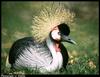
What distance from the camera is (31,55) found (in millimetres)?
4906

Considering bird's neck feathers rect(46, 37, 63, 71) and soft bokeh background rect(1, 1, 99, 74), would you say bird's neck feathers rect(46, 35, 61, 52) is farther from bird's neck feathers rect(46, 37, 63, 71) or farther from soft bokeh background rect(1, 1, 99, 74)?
soft bokeh background rect(1, 1, 99, 74)

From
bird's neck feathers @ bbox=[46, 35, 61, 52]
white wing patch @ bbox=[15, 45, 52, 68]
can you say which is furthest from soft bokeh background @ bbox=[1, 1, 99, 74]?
bird's neck feathers @ bbox=[46, 35, 61, 52]

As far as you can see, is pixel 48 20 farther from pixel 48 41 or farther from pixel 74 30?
pixel 74 30

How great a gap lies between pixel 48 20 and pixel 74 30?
1154mm

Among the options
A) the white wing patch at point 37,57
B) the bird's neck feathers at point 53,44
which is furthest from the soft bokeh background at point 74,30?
the bird's neck feathers at point 53,44

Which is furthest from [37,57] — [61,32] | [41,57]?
[61,32]

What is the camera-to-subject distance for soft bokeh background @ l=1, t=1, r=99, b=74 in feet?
17.1

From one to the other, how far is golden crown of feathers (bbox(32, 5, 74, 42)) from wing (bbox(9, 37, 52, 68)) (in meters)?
0.08

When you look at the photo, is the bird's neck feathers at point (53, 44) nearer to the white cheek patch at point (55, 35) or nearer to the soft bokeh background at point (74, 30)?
the white cheek patch at point (55, 35)

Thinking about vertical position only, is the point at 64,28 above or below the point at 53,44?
above

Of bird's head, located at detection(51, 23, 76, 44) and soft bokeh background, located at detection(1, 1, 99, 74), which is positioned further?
soft bokeh background, located at detection(1, 1, 99, 74)

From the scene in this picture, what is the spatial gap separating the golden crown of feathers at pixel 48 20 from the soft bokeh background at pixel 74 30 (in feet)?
0.48

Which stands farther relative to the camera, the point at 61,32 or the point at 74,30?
the point at 74,30

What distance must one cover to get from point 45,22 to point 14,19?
2649mm
